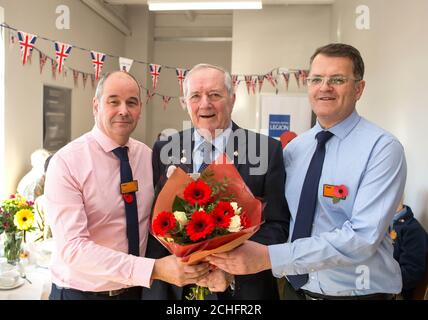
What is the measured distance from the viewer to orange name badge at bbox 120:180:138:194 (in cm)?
152

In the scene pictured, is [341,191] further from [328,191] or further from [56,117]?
[56,117]

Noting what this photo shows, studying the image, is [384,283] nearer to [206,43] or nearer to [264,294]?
[264,294]

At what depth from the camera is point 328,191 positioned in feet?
4.95

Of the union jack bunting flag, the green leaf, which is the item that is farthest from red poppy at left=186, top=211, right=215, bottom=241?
the union jack bunting flag

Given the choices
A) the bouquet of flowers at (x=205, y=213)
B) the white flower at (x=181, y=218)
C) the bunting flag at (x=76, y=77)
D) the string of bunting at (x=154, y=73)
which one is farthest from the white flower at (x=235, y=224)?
the bunting flag at (x=76, y=77)

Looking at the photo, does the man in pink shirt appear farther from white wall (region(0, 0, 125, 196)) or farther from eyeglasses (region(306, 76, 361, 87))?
white wall (region(0, 0, 125, 196))

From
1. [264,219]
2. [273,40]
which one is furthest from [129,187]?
[273,40]

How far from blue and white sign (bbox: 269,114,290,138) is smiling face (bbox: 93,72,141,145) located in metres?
5.28

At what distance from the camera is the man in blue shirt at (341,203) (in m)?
1.39

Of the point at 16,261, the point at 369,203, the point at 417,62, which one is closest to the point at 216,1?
the point at 417,62

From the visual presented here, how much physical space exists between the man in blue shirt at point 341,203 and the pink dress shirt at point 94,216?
0.40 meters

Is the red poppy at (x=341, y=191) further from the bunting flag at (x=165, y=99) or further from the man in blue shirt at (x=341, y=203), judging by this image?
the bunting flag at (x=165, y=99)

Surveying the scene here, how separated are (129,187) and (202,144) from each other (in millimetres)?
341
